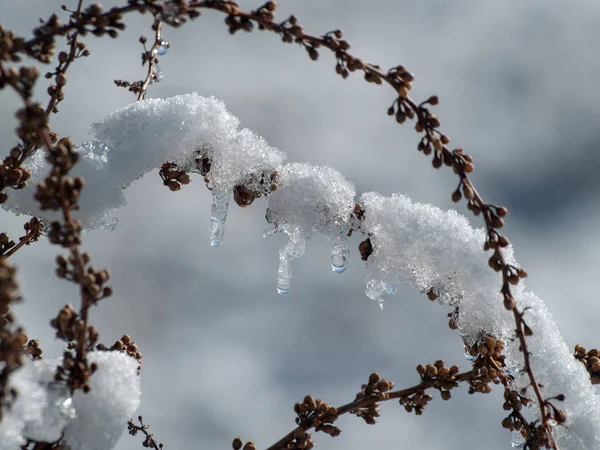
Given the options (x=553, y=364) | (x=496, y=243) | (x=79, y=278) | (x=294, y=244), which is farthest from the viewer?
(x=294, y=244)

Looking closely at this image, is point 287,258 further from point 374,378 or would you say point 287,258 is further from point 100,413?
point 100,413

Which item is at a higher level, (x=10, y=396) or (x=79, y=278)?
(x=79, y=278)

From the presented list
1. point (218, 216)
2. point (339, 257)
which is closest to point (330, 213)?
point (339, 257)

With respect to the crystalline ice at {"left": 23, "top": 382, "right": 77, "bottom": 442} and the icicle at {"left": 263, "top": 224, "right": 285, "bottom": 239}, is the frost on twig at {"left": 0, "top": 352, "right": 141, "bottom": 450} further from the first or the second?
the icicle at {"left": 263, "top": 224, "right": 285, "bottom": 239}

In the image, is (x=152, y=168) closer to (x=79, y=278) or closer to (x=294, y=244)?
(x=294, y=244)

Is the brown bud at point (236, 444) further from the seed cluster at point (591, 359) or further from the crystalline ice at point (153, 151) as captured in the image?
the seed cluster at point (591, 359)

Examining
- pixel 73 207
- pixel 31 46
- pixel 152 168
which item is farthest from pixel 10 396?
pixel 152 168

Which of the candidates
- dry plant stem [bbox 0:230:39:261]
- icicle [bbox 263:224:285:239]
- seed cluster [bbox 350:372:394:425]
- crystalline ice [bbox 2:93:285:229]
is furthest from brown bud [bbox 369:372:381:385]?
dry plant stem [bbox 0:230:39:261]
